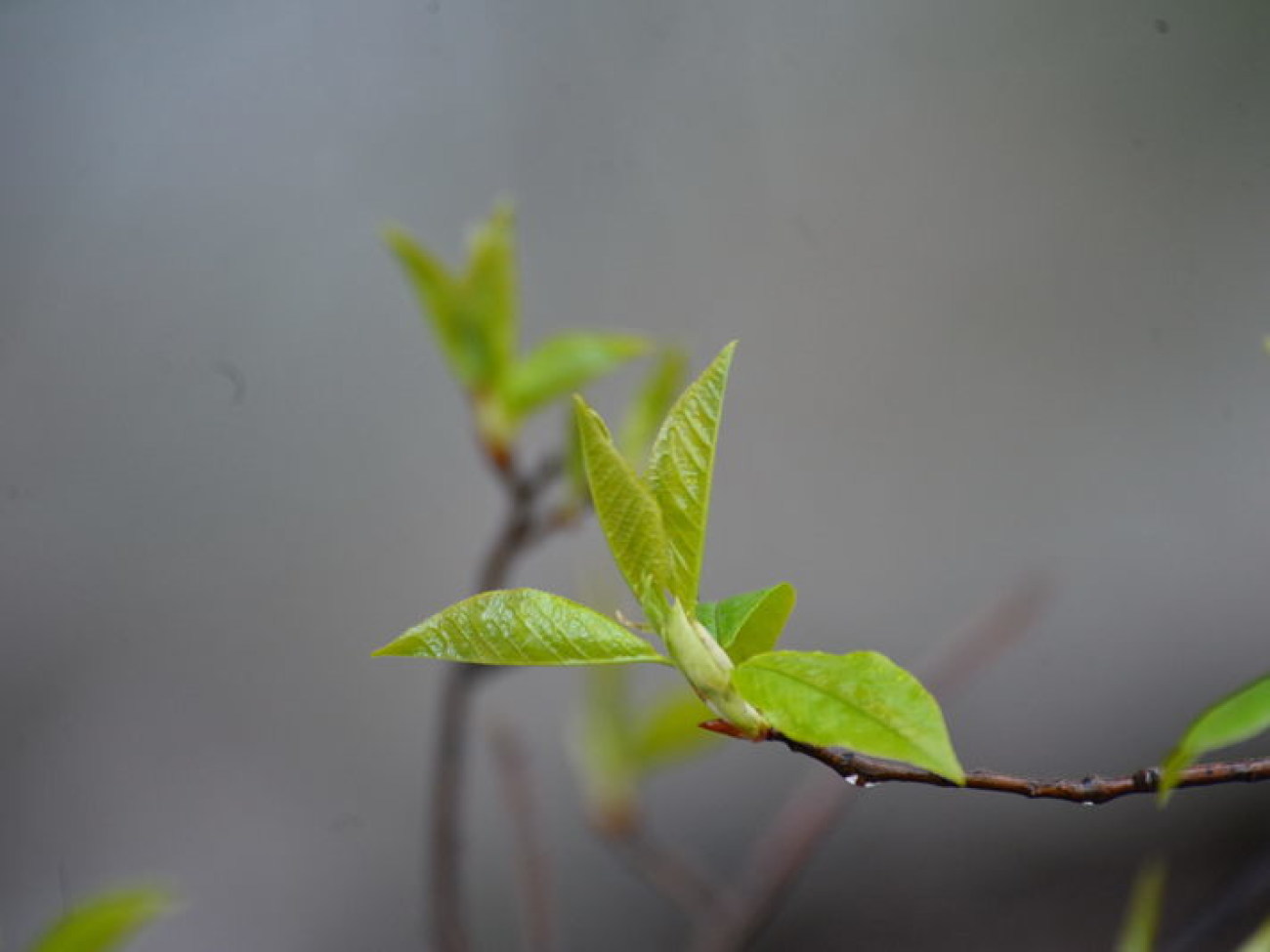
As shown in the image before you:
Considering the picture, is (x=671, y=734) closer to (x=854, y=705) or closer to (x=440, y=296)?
(x=440, y=296)

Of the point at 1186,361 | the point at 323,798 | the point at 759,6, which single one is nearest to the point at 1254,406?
the point at 1186,361

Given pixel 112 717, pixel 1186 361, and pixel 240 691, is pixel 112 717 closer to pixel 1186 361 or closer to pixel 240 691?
pixel 240 691

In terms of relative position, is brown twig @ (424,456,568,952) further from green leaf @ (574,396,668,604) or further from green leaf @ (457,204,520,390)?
green leaf @ (574,396,668,604)

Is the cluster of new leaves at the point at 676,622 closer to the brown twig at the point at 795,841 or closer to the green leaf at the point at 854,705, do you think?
the green leaf at the point at 854,705

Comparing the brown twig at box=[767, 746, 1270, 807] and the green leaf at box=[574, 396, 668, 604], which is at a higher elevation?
the green leaf at box=[574, 396, 668, 604]

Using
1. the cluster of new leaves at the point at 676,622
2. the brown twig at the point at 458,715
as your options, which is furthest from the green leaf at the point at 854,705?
the brown twig at the point at 458,715

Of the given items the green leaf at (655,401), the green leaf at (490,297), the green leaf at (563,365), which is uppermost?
the green leaf at (490,297)

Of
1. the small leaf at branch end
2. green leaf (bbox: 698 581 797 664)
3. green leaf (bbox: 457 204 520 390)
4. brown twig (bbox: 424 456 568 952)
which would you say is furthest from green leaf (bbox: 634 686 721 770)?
green leaf (bbox: 698 581 797 664)
